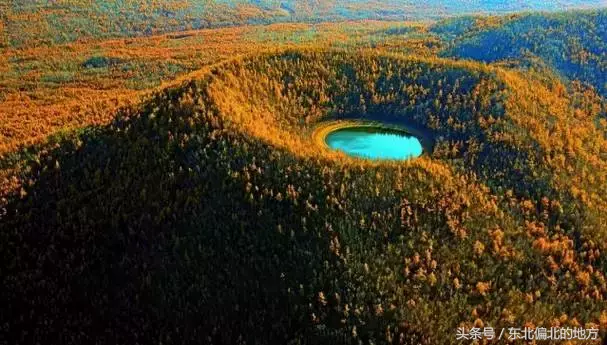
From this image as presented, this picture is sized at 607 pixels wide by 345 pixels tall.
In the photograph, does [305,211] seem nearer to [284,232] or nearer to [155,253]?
[284,232]

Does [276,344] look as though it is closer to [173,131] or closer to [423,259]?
[423,259]

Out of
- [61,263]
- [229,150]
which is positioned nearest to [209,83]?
[229,150]

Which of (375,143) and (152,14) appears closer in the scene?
(375,143)

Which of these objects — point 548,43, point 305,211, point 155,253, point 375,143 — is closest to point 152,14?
point 548,43

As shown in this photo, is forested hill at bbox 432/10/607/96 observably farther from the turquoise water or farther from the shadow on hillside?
the shadow on hillside

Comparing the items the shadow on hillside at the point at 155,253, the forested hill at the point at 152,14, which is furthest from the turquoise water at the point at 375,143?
the forested hill at the point at 152,14

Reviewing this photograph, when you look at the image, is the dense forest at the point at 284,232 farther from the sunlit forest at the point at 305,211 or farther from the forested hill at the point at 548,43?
the forested hill at the point at 548,43
